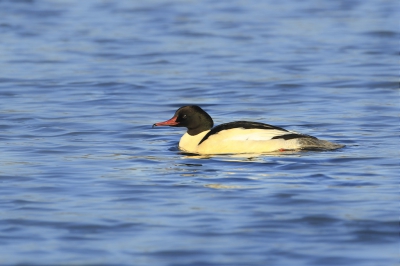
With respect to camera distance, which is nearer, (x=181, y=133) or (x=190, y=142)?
(x=190, y=142)

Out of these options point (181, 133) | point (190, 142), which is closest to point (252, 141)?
point (190, 142)

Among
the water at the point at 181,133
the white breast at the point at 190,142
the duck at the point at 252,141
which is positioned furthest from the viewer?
the white breast at the point at 190,142

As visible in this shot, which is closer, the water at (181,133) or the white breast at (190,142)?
the water at (181,133)

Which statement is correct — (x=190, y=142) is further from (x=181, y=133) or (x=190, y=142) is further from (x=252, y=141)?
(x=181, y=133)

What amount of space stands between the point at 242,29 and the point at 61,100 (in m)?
9.66

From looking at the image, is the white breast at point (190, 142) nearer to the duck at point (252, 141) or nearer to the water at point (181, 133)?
the duck at point (252, 141)

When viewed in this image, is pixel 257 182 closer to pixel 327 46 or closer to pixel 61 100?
pixel 61 100

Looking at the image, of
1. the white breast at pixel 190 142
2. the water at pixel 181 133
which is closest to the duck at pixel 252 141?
the white breast at pixel 190 142

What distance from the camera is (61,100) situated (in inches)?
674

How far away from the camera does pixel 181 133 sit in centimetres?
1455

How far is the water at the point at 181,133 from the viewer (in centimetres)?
841

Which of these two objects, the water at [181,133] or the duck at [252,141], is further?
the duck at [252,141]

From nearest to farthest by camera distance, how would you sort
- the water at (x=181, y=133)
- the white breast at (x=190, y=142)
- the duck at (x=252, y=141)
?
the water at (x=181, y=133) < the duck at (x=252, y=141) < the white breast at (x=190, y=142)

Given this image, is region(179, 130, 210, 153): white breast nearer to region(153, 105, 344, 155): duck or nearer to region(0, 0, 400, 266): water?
region(153, 105, 344, 155): duck
